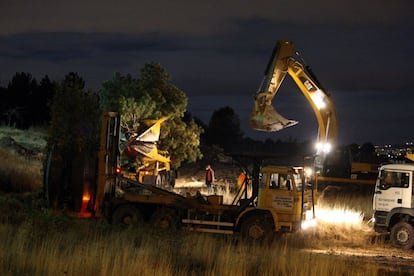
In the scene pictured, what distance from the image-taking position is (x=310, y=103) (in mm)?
32312

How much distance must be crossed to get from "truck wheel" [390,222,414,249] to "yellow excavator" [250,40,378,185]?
30.5ft

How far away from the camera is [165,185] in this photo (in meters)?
34.7

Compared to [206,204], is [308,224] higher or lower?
lower

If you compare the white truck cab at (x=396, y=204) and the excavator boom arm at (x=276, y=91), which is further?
the excavator boom arm at (x=276, y=91)

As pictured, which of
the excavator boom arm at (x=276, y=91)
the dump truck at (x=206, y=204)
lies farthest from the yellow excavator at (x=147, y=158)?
the dump truck at (x=206, y=204)

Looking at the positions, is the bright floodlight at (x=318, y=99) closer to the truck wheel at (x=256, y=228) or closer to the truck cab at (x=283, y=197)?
the truck cab at (x=283, y=197)

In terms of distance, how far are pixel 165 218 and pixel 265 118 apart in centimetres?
1110

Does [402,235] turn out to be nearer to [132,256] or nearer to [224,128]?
[132,256]

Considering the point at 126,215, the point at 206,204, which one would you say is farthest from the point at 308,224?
the point at 126,215

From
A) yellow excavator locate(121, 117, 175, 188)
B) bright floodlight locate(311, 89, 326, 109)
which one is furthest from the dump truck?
bright floodlight locate(311, 89, 326, 109)

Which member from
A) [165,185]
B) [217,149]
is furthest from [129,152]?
[217,149]

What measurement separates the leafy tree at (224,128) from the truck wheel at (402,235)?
44745mm

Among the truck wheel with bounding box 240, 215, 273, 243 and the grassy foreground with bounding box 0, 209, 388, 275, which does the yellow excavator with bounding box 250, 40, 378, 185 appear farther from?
the grassy foreground with bounding box 0, 209, 388, 275

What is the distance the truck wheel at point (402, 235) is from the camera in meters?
20.5
